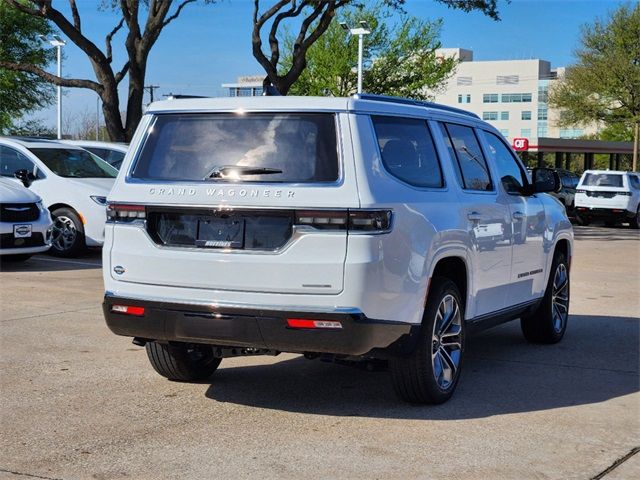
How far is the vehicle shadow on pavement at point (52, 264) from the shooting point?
44.4ft

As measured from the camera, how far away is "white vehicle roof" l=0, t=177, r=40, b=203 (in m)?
13.4

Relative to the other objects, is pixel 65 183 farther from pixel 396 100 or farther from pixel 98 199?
pixel 396 100

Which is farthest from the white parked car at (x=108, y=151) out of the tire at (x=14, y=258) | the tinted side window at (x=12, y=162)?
the tire at (x=14, y=258)

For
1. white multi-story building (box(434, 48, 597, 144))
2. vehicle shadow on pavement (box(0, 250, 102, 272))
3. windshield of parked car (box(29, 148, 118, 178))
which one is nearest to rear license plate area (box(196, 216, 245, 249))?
vehicle shadow on pavement (box(0, 250, 102, 272))

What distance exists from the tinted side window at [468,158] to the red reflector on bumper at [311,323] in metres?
1.79

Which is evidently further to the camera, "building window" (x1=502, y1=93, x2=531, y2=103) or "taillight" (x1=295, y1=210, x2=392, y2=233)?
"building window" (x1=502, y1=93, x2=531, y2=103)

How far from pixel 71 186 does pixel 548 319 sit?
868cm

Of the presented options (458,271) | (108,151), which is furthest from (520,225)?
(108,151)

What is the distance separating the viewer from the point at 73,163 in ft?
52.4

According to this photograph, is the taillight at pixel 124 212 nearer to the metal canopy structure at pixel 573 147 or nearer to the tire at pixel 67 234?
the tire at pixel 67 234

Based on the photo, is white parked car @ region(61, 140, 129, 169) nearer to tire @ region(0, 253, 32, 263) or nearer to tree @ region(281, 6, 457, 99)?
tire @ region(0, 253, 32, 263)

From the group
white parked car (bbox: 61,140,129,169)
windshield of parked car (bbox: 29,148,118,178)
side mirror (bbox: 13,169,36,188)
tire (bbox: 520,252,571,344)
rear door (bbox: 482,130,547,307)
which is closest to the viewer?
rear door (bbox: 482,130,547,307)

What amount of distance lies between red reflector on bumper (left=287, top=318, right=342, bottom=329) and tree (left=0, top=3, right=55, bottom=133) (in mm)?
37512

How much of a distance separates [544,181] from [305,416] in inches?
123
